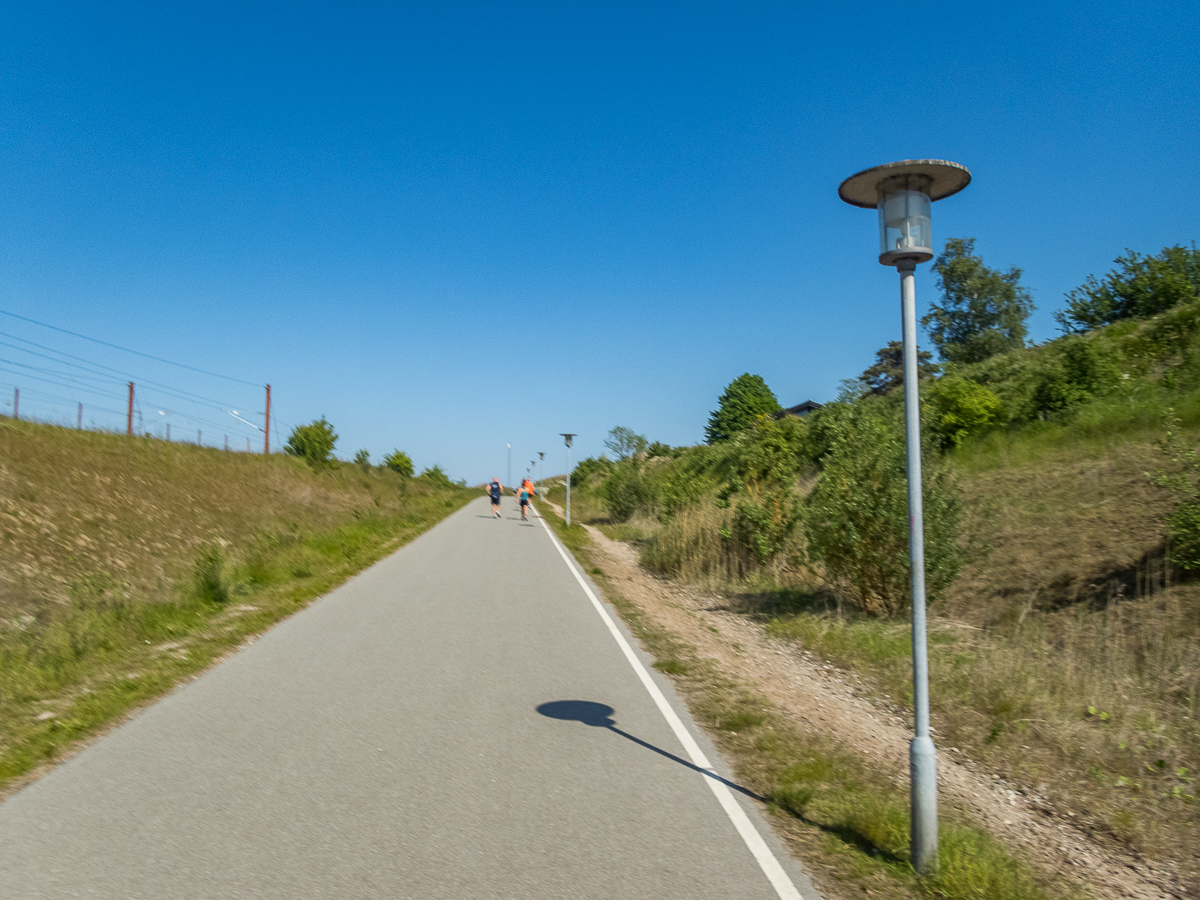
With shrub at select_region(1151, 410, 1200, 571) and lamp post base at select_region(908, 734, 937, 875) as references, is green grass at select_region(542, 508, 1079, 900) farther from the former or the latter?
shrub at select_region(1151, 410, 1200, 571)

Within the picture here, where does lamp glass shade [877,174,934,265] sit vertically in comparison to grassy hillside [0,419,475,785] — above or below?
above

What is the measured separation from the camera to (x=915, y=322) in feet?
14.9

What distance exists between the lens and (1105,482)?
1411 centimetres

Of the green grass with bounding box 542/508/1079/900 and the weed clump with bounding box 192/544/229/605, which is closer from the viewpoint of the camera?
the green grass with bounding box 542/508/1079/900

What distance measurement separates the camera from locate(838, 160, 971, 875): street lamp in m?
4.15

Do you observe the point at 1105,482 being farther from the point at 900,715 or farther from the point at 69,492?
the point at 69,492

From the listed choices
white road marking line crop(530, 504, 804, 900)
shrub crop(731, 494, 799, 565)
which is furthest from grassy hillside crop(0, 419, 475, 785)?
shrub crop(731, 494, 799, 565)

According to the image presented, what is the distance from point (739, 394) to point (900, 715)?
71.9m

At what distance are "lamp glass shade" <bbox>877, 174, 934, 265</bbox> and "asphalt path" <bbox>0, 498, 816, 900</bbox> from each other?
11.4 feet

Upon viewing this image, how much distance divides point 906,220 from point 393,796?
467cm

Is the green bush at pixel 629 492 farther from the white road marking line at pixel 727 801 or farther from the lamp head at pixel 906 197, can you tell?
the lamp head at pixel 906 197

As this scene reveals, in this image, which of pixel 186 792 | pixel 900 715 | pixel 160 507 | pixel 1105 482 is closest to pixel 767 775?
pixel 900 715

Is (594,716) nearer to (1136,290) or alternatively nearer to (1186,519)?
(1186,519)

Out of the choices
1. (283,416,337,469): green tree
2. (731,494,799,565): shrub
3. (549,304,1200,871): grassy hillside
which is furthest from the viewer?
(283,416,337,469): green tree
